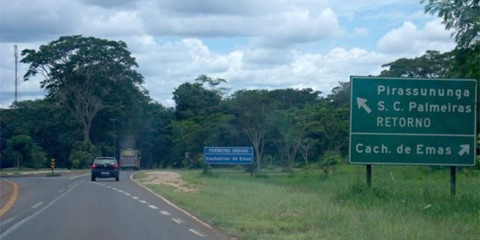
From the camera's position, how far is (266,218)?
19.6 m

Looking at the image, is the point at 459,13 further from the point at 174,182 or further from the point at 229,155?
the point at 229,155

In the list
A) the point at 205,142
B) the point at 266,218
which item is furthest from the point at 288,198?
the point at 205,142

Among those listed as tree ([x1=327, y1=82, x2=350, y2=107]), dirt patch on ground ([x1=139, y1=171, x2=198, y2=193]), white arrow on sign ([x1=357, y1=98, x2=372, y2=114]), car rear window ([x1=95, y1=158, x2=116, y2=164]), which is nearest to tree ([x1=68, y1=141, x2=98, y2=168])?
tree ([x1=327, y1=82, x2=350, y2=107])

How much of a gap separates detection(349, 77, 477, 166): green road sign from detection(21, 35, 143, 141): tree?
53.8 meters

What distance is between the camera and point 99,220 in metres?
19.9

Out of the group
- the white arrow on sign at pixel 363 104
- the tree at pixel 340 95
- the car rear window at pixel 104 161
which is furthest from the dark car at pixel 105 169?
the tree at pixel 340 95

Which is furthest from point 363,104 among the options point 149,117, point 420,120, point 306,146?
point 149,117

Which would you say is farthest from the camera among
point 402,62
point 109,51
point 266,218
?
point 109,51

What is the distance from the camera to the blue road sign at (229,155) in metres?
51.2

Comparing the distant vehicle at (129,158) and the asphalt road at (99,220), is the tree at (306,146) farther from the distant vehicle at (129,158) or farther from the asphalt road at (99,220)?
the asphalt road at (99,220)

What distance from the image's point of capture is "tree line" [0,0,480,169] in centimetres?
6041

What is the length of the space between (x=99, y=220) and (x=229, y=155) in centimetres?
3178

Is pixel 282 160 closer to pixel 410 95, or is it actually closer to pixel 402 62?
pixel 402 62

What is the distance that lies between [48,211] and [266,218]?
715 centimetres
